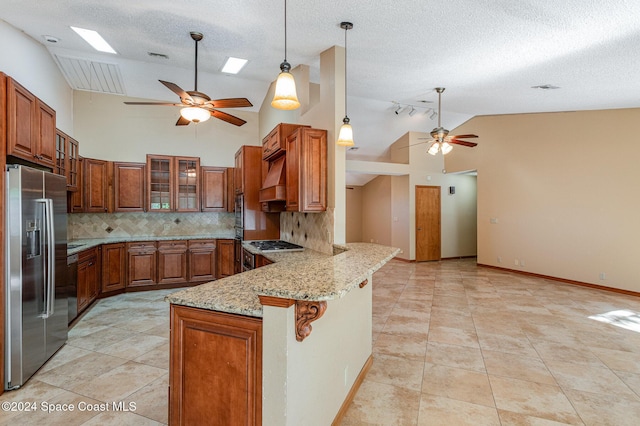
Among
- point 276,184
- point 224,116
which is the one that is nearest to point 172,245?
point 276,184

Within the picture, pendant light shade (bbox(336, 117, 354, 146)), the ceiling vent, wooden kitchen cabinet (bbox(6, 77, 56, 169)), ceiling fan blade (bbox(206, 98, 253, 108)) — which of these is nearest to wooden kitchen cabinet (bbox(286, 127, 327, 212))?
pendant light shade (bbox(336, 117, 354, 146))

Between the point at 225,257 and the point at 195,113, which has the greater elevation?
the point at 195,113

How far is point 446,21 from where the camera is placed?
2.88 m

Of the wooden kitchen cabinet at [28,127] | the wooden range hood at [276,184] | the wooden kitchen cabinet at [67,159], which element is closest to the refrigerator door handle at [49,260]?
the wooden kitchen cabinet at [28,127]

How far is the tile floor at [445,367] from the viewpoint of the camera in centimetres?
220

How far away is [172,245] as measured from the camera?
5.46 m

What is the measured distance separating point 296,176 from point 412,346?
2.25m

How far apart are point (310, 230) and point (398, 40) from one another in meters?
2.44

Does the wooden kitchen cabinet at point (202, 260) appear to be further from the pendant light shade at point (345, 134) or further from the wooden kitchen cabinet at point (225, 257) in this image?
the pendant light shade at point (345, 134)

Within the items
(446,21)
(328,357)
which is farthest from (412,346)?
(446,21)

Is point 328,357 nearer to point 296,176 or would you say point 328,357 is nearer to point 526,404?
point 526,404

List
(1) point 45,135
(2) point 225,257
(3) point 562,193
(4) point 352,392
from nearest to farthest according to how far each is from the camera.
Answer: (4) point 352,392 → (1) point 45,135 → (2) point 225,257 → (3) point 562,193

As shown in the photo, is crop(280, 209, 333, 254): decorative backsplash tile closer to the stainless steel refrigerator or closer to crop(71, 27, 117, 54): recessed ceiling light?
the stainless steel refrigerator

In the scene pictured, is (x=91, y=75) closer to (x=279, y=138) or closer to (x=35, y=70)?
(x=35, y=70)
